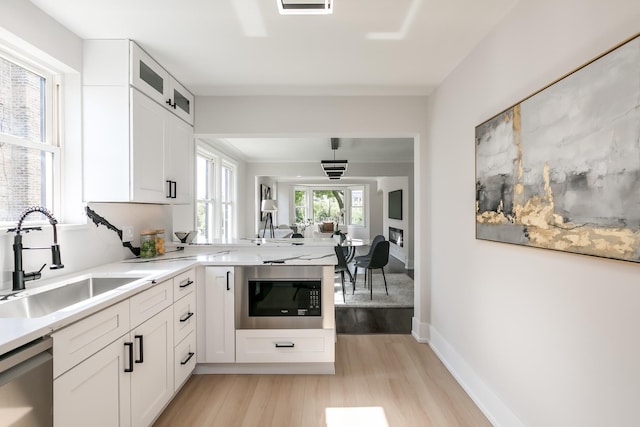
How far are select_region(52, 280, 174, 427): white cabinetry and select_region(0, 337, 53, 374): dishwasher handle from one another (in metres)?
0.03

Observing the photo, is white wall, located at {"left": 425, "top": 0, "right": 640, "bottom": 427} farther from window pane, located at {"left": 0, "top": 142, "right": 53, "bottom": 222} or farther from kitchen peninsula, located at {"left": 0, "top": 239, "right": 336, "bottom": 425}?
window pane, located at {"left": 0, "top": 142, "right": 53, "bottom": 222}

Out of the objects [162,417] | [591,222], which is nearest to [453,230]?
[591,222]

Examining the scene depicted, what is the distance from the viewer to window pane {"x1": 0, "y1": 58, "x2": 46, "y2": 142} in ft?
5.57

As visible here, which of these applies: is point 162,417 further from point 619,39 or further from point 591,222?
point 619,39

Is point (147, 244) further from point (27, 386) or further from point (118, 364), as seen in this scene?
point (27, 386)

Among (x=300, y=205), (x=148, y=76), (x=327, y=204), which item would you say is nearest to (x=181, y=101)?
(x=148, y=76)

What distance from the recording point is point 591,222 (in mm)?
1203

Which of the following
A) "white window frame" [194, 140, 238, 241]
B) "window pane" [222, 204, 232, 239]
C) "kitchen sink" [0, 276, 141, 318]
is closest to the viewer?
"kitchen sink" [0, 276, 141, 318]

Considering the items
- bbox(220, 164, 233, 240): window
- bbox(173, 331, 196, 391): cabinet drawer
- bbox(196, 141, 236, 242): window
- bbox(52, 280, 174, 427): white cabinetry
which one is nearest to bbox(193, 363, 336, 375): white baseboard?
bbox(173, 331, 196, 391): cabinet drawer

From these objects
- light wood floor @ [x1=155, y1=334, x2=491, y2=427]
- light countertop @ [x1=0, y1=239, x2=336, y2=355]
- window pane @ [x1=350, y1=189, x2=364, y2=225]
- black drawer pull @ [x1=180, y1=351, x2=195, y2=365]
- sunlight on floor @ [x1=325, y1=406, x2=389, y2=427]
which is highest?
window pane @ [x1=350, y1=189, x2=364, y2=225]

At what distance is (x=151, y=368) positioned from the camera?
1796 millimetres

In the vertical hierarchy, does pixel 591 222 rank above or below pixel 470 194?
below

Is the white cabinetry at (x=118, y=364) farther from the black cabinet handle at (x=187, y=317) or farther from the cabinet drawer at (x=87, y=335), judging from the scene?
the black cabinet handle at (x=187, y=317)

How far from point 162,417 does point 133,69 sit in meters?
2.33
